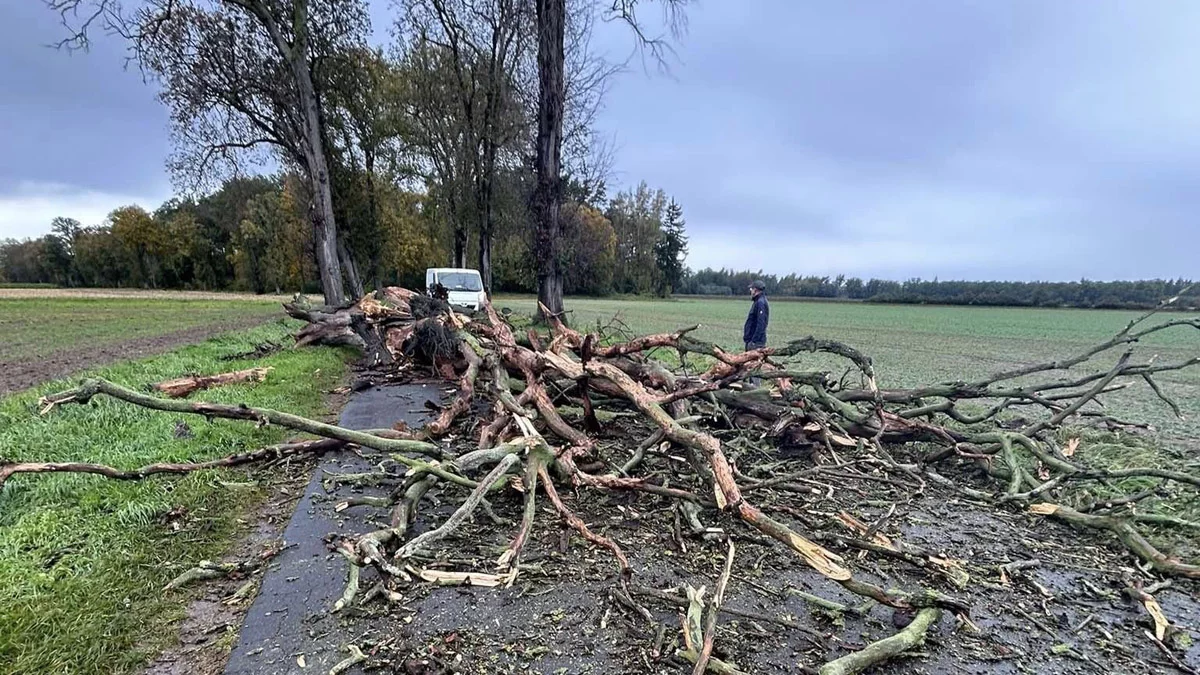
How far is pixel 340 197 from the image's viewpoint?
57.3 ft

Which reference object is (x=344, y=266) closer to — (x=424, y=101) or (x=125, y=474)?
(x=424, y=101)

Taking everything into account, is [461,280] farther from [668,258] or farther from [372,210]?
[668,258]

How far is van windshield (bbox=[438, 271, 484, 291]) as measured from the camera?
624 inches

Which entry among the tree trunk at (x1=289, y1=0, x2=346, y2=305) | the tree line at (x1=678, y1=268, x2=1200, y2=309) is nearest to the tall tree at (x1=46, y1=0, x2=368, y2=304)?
the tree trunk at (x1=289, y1=0, x2=346, y2=305)

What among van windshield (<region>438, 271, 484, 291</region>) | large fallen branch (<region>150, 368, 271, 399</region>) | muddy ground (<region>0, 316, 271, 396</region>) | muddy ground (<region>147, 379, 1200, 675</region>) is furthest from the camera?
van windshield (<region>438, 271, 484, 291</region>)

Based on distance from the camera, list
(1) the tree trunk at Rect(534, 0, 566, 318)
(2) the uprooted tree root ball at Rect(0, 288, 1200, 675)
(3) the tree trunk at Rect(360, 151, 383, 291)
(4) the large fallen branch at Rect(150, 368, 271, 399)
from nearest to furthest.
→ (2) the uprooted tree root ball at Rect(0, 288, 1200, 675) < (4) the large fallen branch at Rect(150, 368, 271, 399) < (1) the tree trunk at Rect(534, 0, 566, 318) < (3) the tree trunk at Rect(360, 151, 383, 291)

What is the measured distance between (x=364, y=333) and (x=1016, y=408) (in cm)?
937

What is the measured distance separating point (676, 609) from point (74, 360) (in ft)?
35.4

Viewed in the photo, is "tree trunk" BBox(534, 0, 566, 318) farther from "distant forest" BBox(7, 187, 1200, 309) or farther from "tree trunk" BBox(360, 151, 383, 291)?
"distant forest" BBox(7, 187, 1200, 309)

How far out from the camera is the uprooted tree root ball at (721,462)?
6.95 feet

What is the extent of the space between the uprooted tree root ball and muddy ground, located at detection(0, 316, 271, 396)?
5.02m

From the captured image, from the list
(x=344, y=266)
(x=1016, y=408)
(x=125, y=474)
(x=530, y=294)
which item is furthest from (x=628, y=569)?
(x=530, y=294)

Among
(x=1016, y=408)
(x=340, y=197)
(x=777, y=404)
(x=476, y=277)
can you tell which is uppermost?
(x=340, y=197)

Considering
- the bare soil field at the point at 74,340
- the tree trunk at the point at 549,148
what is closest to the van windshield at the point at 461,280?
the tree trunk at the point at 549,148
